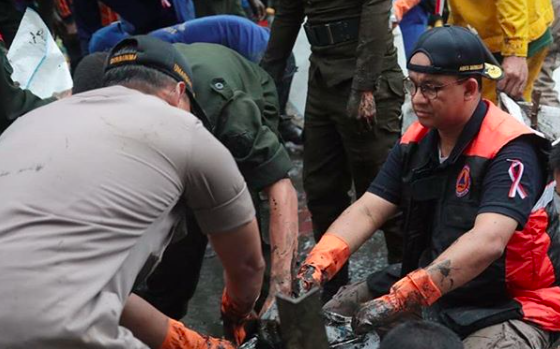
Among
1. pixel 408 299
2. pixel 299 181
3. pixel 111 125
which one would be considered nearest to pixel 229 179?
pixel 111 125

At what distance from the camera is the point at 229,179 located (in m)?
1.96

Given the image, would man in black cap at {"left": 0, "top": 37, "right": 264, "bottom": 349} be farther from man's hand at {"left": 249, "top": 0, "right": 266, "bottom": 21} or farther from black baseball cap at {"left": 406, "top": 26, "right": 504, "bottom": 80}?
man's hand at {"left": 249, "top": 0, "right": 266, "bottom": 21}

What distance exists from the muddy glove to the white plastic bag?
1.26m

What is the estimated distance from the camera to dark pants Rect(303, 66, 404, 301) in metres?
3.81

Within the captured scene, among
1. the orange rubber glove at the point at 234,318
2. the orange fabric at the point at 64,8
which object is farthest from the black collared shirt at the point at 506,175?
the orange fabric at the point at 64,8

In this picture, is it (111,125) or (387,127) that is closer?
(111,125)

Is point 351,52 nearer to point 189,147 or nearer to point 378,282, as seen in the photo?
point 378,282

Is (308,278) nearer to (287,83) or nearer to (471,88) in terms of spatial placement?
(471,88)

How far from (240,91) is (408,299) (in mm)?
970

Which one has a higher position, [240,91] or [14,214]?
[14,214]

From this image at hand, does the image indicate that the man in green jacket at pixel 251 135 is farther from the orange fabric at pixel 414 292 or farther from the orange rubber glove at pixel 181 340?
the orange fabric at pixel 414 292

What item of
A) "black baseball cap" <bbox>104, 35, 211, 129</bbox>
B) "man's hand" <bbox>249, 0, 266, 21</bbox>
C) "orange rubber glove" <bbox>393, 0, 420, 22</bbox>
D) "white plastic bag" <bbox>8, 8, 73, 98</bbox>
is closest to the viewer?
"black baseball cap" <bbox>104, 35, 211, 129</bbox>

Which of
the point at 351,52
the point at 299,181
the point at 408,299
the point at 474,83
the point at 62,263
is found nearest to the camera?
the point at 62,263

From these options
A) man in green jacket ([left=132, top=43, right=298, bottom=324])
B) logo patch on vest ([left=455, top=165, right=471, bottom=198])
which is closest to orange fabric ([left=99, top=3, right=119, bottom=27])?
man in green jacket ([left=132, top=43, right=298, bottom=324])
